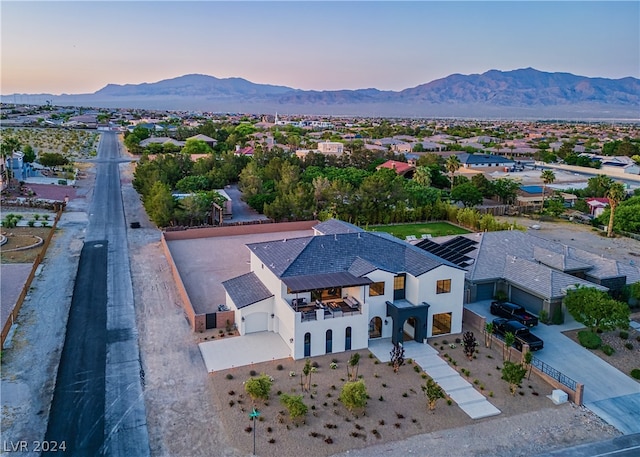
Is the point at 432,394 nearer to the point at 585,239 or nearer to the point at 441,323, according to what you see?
the point at 441,323

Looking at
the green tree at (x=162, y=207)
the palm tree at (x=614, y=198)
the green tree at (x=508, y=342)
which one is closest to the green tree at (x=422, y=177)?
the palm tree at (x=614, y=198)

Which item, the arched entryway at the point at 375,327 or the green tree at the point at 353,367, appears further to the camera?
the arched entryway at the point at 375,327

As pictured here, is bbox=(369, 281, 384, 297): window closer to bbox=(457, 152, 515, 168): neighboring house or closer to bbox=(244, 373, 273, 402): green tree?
bbox=(244, 373, 273, 402): green tree

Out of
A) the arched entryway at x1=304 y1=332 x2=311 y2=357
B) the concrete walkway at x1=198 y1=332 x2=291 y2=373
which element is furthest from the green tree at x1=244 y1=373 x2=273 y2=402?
the arched entryway at x1=304 y1=332 x2=311 y2=357

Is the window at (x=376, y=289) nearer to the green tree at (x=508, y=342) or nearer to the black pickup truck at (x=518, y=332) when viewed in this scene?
the green tree at (x=508, y=342)

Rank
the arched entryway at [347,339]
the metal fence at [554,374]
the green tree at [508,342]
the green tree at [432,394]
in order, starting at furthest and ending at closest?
1. the arched entryway at [347,339]
2. the green tree at [508,342]
3. the metal fence at [554,374]
4. the green tree at [432,394]

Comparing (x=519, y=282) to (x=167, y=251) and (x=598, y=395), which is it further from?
(x=167, y=251)
